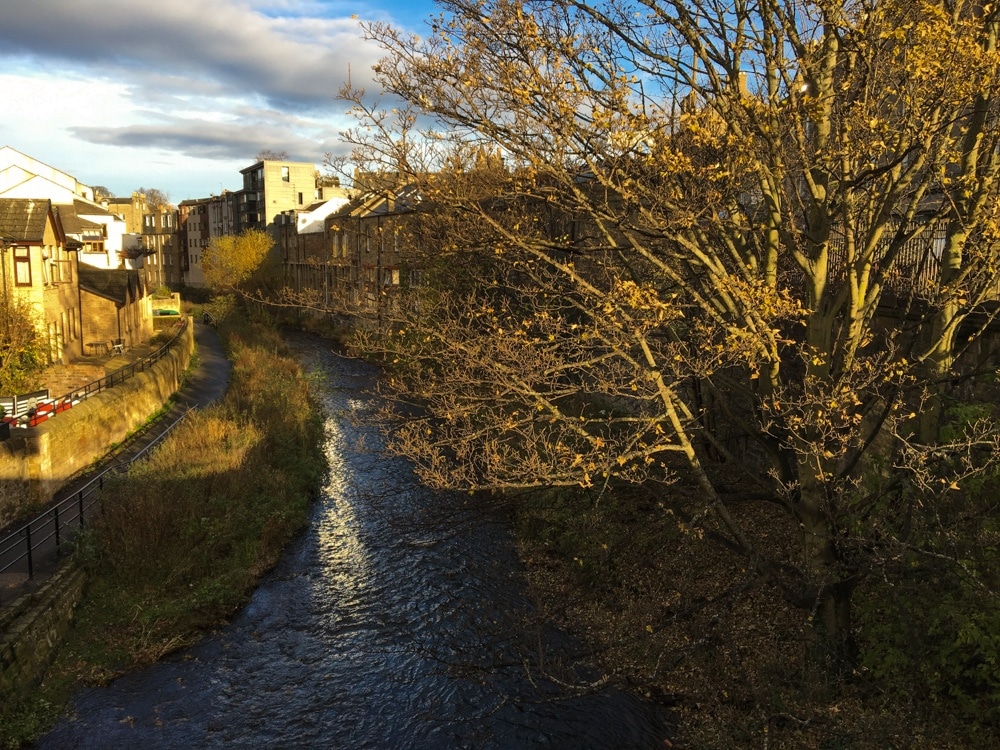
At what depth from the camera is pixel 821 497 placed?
9.48 meters

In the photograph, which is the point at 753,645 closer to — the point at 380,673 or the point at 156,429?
the point at 380,673

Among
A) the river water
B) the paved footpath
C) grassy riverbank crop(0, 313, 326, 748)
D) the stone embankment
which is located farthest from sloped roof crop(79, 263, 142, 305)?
the river water

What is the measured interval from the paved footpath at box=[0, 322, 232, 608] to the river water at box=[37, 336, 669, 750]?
2566 mm

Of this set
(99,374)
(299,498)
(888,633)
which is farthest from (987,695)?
(99,374)

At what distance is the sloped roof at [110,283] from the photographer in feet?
117

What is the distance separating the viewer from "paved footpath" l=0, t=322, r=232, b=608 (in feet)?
39.5

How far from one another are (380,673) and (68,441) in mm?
11479

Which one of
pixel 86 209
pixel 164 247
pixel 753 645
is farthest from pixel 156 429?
pixel 164 247

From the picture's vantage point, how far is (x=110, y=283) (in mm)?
36875

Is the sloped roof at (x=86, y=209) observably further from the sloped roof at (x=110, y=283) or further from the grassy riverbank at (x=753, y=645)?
the grassy riverbank at (x=753, y=645)

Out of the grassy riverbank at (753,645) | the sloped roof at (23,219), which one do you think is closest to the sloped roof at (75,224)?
the sloped roof at (23,219)

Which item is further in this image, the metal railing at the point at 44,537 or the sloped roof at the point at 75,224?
the sloped roof at the point at 75,224

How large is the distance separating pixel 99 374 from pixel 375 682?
22.9 meters

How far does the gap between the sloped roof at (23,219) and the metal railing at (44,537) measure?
13163 mm
